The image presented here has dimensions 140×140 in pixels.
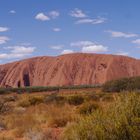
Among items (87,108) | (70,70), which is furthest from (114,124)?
(70,70)

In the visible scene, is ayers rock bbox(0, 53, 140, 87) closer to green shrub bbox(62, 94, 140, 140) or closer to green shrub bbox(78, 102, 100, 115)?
green shrub bbox(78, 102, 100, 115)

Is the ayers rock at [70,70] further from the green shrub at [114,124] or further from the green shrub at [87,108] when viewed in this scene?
the green shrub at [114,124]

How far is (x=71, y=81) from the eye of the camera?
5074 inches

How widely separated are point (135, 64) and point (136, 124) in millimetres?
121131

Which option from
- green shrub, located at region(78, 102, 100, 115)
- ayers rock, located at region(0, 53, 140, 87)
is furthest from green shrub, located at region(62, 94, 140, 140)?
ayers rock, located at region(0, 53, 140, 87)

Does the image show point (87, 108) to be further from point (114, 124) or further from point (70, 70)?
point (70, 70)

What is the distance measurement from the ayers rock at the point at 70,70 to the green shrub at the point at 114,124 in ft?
369

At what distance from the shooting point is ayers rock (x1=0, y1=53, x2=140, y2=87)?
126000mm

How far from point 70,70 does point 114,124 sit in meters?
123

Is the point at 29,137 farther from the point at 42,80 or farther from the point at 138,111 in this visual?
the point at 42,80

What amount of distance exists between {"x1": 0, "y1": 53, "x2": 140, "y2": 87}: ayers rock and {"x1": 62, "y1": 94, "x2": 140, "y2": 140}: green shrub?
112m

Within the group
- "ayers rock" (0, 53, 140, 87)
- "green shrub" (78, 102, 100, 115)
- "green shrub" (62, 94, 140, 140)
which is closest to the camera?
"green shrub" (62, 94, 140, 140)

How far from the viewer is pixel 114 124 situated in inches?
322

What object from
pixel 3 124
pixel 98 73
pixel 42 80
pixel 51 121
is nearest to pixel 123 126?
pixel 51 121
